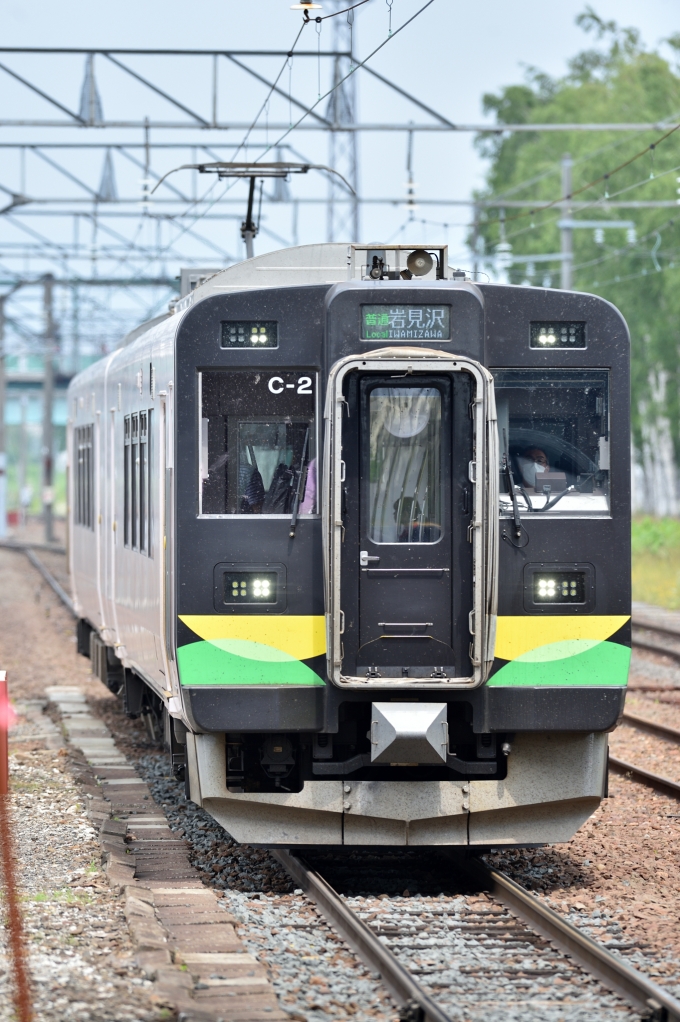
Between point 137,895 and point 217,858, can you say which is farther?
point 217,858

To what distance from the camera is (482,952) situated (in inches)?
271

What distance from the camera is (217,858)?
8.94m

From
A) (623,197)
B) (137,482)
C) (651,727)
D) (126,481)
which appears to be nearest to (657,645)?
(651,727)

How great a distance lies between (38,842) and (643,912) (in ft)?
10.9

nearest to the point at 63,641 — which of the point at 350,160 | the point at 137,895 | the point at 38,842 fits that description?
the point at 350,160

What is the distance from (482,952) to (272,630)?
185 cm

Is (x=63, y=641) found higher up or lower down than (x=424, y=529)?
lower down

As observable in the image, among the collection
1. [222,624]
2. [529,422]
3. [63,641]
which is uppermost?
[529,422]

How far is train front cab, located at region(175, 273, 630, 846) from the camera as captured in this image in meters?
7.70

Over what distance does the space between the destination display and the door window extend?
256mm

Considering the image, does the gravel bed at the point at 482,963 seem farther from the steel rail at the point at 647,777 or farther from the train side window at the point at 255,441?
the steel rail at the point at 647,777

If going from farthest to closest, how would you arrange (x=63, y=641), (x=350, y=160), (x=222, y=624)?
1. (x=350, y=160)
2. (x=63, y=641)
3. (x=222, y=624)

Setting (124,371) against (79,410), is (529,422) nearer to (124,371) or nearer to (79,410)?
(124,371)

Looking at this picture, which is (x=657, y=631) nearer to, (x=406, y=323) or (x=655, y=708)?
(x=655, y=708)
